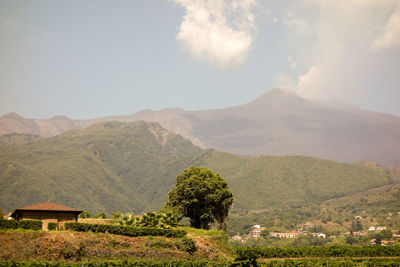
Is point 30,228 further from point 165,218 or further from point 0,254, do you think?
point 165,218

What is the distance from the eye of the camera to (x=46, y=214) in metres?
51.0

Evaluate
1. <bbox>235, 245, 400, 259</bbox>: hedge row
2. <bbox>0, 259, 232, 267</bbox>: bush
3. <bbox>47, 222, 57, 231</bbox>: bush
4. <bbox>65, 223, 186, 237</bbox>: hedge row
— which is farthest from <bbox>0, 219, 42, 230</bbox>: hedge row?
<bbox>235, 245, 400, 259</bbox>: hedge row

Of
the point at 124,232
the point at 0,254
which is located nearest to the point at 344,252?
the point at 124,232

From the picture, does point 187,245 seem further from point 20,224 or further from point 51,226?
point 20,224

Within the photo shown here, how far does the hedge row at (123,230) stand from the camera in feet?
155

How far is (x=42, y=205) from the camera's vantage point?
5247 centimetres

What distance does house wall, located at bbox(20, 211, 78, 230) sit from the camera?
49969 mm

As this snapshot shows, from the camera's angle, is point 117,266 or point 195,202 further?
point 195,202

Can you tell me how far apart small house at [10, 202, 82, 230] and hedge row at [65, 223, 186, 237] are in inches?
144

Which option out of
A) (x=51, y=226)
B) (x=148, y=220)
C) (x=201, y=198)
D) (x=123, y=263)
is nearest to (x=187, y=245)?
(x=148, y=220)

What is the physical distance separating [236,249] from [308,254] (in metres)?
11.3

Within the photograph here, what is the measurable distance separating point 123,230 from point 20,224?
11.8 m

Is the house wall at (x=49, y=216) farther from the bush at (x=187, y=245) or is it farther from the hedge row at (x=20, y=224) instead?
the bush at (x=187, y=245)

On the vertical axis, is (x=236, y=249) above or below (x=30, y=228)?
below
